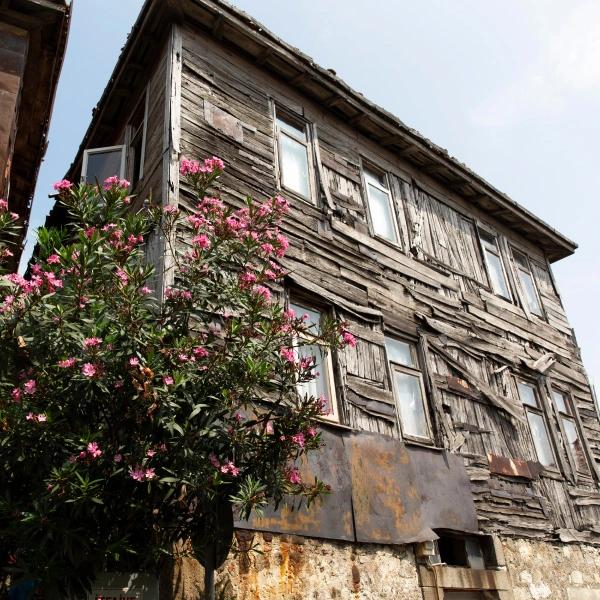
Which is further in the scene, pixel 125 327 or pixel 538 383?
pixel 538 383

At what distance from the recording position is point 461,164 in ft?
35.6

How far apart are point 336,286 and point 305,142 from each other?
244cm

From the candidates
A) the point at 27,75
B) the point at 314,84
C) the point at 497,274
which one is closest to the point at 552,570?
the point at 497,274

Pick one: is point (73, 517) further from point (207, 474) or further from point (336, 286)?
point (336, 286)

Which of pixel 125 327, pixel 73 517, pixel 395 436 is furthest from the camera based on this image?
pixel 395 436

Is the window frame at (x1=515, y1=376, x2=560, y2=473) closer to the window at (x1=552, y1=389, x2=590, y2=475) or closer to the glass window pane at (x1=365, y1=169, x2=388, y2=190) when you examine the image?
the window at (x1=552, y1=389, x2=590, y2=475)

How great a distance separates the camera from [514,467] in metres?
8.48

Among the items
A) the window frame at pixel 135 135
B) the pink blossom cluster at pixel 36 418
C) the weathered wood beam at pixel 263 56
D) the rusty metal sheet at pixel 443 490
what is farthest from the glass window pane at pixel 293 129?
the pink blossom cluster at pixel 36 418

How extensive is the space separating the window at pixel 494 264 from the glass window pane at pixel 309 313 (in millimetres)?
4706

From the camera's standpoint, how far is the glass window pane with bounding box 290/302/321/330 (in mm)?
7076

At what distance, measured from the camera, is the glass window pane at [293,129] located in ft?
28.4

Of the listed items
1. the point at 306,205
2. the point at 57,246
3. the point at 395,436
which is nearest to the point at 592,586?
the point at 395,436

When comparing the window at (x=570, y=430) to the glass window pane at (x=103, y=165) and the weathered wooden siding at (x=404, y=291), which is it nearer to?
the weathered wooden siding at (x=404, y=291)

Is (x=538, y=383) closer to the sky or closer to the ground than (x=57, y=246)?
closer to the sky
